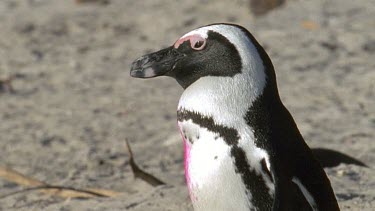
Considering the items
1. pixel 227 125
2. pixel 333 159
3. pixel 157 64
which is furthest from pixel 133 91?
pixel 227 125

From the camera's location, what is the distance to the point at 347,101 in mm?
5941

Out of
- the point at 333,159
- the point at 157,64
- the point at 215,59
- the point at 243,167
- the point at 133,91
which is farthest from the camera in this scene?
the point at 133,91

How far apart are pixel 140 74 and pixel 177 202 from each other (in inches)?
38.8

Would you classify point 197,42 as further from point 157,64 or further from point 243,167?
point 243,167

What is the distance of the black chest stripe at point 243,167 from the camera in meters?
3.05

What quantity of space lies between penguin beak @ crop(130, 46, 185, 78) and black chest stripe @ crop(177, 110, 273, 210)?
250 millimetres

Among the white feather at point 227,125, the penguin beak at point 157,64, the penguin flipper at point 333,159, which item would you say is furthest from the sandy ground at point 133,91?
the white feather at point 227,125

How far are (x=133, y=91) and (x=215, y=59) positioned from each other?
333 cm

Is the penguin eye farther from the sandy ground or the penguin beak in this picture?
the sandy ground

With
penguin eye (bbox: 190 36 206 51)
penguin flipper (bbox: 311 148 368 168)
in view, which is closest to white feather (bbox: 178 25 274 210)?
penguin eye (bbox: 190 36 206 51)

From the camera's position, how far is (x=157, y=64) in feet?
10.9

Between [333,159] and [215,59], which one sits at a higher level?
[215,59]

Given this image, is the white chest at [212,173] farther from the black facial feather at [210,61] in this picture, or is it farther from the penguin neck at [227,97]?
the black facial feather at [210,61]

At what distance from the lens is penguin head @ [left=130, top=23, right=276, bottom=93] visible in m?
3.13
